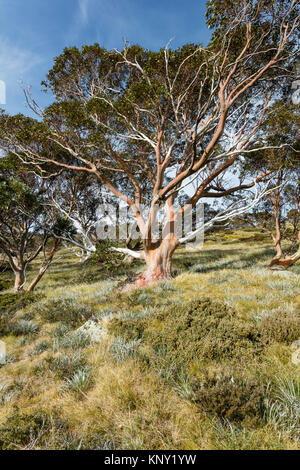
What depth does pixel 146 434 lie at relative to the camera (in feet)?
6.88

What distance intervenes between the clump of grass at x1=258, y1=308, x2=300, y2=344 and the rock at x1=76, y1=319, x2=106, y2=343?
3234 mm

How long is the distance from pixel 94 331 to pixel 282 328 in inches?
149

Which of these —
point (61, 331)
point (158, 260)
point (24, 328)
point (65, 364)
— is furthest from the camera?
point (158, 260)

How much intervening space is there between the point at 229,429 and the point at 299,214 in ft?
42.4

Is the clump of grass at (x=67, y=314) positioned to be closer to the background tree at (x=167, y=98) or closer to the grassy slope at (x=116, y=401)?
the grassy slope at (x=116, y=401)

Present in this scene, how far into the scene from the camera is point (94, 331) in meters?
4.66

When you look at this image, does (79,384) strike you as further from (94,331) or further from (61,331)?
(61,331)

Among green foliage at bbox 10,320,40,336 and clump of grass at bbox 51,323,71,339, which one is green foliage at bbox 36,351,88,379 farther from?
green foliage at bbox 10,320,40,336

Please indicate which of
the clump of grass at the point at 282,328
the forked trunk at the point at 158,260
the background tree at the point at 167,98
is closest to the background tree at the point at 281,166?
the background tree at the point at 167,98

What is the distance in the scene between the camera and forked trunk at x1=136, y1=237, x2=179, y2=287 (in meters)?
9.25

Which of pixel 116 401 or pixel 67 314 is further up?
pixel 116 401

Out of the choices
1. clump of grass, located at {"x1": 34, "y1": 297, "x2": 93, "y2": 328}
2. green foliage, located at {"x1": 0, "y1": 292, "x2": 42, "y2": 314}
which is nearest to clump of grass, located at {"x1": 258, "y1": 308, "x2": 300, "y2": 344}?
clump of grass, located at {"x1": 34, "y1": 297, "x2": 93, "y2": 328}

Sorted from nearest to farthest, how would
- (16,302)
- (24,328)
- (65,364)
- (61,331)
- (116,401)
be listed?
1. (116,401)
2. (65,364)
3. (61,331)
4. (24,328)
5. (16,302)

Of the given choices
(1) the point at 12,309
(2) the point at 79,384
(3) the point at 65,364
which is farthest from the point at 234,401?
(1) the point at 12,309
